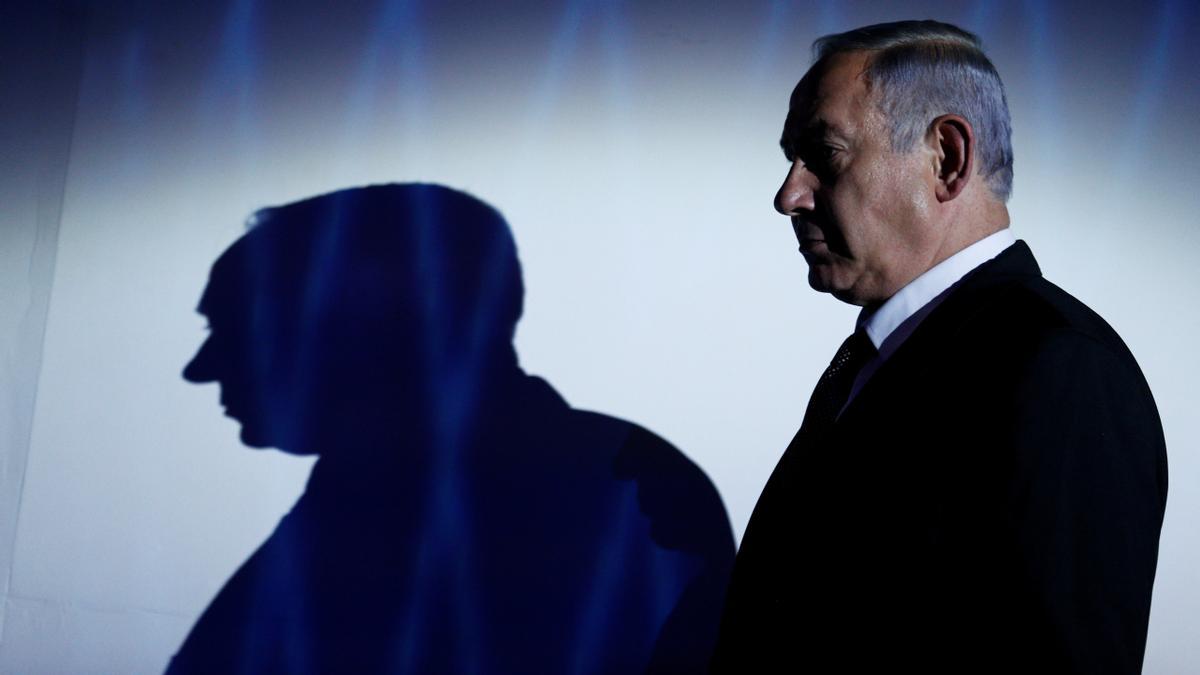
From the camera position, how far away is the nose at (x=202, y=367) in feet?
5.25

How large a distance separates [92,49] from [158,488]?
33.9 inches

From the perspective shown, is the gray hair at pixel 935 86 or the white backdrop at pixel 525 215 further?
the white backdrop at pixel 525 215

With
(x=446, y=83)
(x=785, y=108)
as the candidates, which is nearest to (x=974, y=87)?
(x=785, y=108)

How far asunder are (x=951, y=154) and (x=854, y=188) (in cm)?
9

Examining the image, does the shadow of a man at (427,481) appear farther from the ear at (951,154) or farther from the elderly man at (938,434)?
the ear at (951,154)

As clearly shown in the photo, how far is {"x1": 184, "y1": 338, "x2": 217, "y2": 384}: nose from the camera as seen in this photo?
160 cm

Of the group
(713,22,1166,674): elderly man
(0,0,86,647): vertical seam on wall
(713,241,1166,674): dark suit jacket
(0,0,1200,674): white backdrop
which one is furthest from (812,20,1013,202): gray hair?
(0,0,86,647): vertical seam on wall

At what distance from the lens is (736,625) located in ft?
2.64

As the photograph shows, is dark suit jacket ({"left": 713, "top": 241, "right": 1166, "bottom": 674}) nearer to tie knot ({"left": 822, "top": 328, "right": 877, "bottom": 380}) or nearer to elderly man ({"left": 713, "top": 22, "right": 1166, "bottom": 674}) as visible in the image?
elderly man ({"left": 713, "top": 22, "right": 1166, "bottom": 674})

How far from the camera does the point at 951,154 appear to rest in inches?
30.7

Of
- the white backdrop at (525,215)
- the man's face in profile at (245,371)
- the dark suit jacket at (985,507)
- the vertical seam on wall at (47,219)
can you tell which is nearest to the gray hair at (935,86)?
the dark suit jacket at (985,507)

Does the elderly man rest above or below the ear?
below

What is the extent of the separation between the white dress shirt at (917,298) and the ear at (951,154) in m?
0.06

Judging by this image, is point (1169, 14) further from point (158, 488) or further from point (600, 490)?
point (158, 488)
